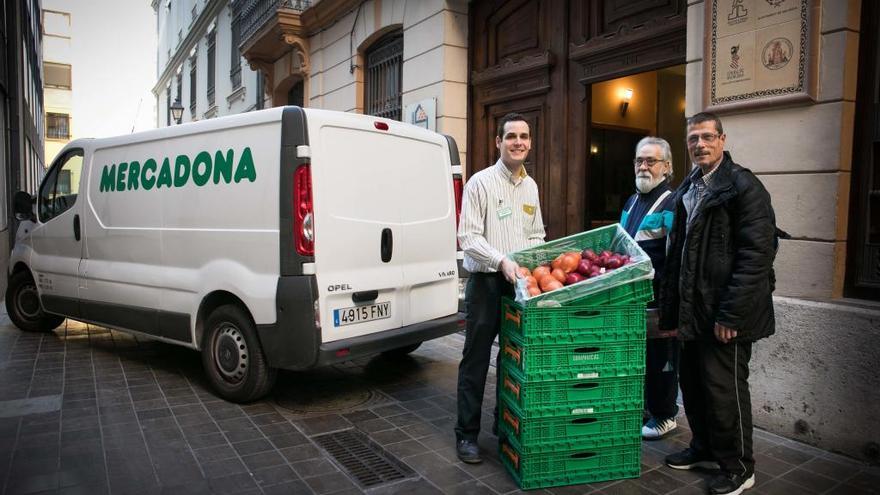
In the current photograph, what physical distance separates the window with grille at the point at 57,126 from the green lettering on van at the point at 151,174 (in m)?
48.5

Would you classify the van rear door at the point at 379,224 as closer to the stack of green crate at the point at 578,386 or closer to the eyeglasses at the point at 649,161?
the stack of green crate at the point at 578,386

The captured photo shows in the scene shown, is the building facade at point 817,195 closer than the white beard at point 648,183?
Yes

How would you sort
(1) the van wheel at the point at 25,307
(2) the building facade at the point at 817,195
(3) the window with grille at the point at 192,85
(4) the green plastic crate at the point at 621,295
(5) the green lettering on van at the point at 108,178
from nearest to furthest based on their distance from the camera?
(4) the green plastic crate at the point at 621,295
(2) the building facade at the point at 817,195
(5) the green lettering on van at the point at 108,178
(1) the van wheel at the point at 25,307
(3) the window with grille at the point at 192,85

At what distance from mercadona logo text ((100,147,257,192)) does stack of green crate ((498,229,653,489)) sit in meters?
2.36

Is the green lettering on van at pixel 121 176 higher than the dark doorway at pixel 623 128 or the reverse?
the reverse

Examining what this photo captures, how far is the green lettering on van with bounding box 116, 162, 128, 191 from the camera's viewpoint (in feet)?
19.0

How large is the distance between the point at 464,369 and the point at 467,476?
61 cm

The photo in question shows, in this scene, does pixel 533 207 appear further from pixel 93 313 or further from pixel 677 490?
pixel 93 313

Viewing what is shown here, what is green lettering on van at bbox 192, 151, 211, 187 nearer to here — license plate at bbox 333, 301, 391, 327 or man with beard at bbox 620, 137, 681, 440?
license plate at bbox 333, 301, 391, 327

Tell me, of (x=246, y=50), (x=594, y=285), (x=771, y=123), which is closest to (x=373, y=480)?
(x=594, y=285)

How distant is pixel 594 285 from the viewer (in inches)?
127

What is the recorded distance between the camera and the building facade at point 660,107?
160 inches

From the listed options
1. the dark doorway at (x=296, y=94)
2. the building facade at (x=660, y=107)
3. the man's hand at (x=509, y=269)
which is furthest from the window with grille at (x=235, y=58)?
the man's hand at (x=509, y=269)

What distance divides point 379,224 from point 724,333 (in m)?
2.51
